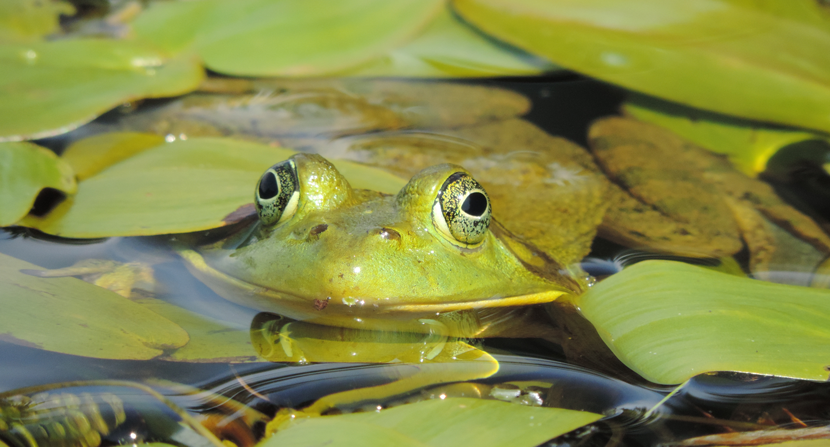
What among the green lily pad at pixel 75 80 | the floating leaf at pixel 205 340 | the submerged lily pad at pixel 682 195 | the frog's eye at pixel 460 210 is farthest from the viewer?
the green lily pad at pixel 75 80

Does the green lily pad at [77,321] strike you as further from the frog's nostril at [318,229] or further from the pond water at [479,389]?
the frog's nostril at [318,229]

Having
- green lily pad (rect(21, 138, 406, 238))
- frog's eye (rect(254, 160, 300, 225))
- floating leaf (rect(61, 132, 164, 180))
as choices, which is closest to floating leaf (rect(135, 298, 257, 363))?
green lily pad (rect(21, 138, 406, 238))

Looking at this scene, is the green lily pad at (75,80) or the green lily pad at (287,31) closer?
the green lily pad at (75,80)

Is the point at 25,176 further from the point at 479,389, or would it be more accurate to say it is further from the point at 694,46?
the point at 694,46

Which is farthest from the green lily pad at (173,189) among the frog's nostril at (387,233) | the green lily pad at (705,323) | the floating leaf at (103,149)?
the green lily pad at (705,323)

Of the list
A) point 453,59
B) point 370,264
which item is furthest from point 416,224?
point 453,59

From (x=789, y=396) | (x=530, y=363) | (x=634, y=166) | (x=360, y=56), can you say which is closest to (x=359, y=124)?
(x=360, y=56)

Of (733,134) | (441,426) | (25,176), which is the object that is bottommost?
(441,426)
